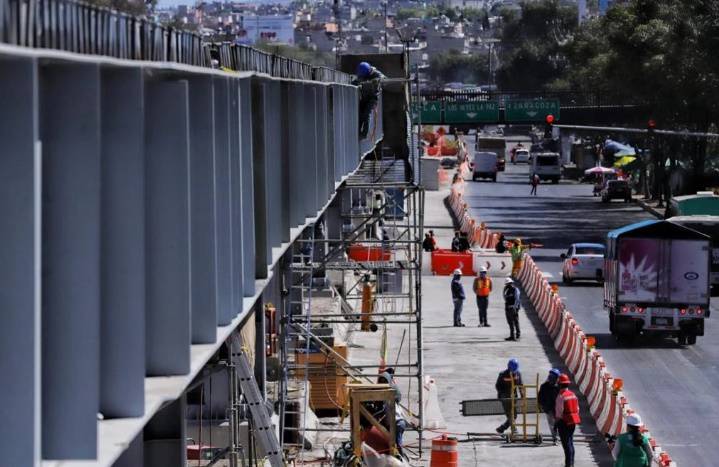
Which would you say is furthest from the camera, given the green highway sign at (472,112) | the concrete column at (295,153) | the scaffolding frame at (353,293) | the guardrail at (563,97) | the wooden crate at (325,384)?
the green highway sign at (472,112)

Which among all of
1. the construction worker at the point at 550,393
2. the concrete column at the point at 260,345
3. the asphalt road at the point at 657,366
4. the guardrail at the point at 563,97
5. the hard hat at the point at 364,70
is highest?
the hard hat at the point at 364,70

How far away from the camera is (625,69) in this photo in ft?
259

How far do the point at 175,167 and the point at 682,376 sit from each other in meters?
22.1

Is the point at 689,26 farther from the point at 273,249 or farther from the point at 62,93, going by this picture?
the point at 62,93

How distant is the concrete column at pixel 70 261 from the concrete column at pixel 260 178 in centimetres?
812

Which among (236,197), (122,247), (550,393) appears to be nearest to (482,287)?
(550,393)

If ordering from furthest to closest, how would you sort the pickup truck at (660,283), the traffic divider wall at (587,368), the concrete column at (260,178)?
the pickup truck at (660,283) → the traffic divider wall at (587,368) → the concrete column at (260,178)

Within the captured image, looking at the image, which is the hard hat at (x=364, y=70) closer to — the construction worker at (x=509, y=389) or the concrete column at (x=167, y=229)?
the construction worker at (x=509, y=389)

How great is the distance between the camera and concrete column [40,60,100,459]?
748 cm

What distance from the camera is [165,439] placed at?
1224 centimetres

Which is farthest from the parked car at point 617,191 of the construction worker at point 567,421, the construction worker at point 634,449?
the construction worker at point 634,449

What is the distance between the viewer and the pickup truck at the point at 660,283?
3516 cm

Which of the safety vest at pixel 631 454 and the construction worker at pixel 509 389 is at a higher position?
the safety vest at pixel 631 454

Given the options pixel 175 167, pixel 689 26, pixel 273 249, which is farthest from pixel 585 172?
pixel 175 167
